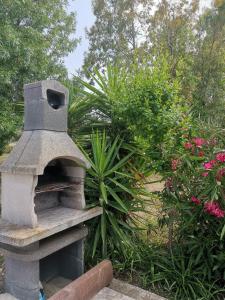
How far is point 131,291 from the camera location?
2.63 metres

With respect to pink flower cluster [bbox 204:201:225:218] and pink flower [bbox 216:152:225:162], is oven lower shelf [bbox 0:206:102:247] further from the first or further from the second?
pink flower [bbox 216:152:225:162]

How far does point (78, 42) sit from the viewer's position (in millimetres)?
8555

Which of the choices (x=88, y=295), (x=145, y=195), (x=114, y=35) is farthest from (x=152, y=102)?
(x=114, y=35)

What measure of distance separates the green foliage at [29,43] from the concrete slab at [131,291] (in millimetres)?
4516

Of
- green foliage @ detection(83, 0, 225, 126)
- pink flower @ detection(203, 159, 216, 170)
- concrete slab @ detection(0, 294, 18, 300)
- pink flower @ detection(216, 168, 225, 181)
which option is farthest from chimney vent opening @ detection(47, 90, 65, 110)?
green foliage @ detection(83, 0, 225, 126)

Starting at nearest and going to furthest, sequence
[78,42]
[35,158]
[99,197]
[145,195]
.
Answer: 1. [35,158]
2. [99,197]
3. [145,195]
4. [78,42]

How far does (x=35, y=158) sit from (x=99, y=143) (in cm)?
99

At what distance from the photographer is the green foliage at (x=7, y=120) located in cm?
567

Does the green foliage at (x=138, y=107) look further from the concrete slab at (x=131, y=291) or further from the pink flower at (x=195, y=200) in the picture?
the concrete slab at (x=131, y=291)

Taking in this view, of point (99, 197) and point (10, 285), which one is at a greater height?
point (99, 197)

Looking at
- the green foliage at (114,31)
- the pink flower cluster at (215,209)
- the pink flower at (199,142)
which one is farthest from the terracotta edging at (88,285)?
the green foliage at (114,31)

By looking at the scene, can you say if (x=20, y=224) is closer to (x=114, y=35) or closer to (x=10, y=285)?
(x=10, y=285)

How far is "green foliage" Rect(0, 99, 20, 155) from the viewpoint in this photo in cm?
567

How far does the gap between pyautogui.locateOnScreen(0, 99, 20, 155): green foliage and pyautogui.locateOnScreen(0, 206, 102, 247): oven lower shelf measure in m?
3.49
